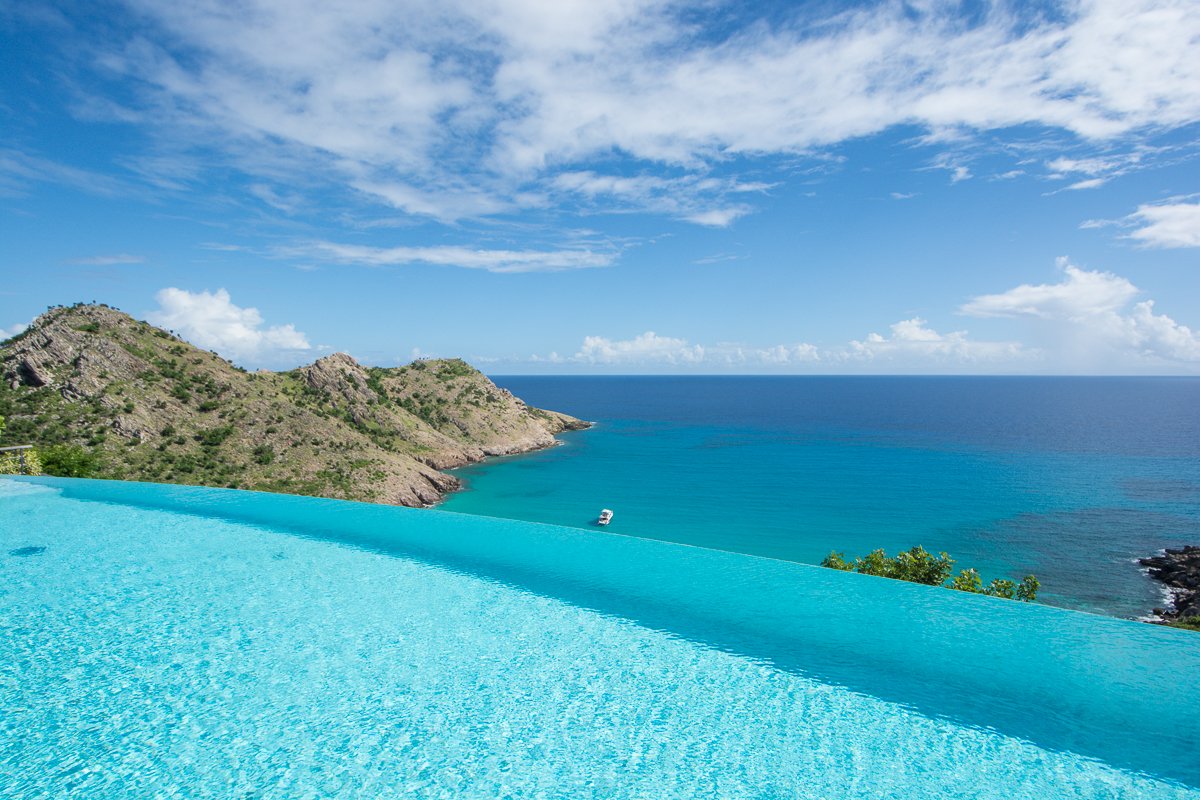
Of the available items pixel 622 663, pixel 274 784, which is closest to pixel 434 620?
pixel 622 663

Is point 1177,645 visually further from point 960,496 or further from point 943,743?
point 960,496

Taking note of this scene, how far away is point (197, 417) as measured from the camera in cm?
4078

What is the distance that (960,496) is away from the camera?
164ft

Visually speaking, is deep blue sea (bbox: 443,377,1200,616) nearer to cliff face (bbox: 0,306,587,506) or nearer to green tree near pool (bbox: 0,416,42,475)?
cliff face (bbox: 0,306,587,506)

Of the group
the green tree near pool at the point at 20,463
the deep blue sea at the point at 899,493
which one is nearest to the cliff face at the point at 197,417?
the deep blue sea at the point at 899,493

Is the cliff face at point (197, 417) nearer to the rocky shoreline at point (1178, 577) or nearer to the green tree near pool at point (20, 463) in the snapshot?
the green tree near pool at point (20, 463)

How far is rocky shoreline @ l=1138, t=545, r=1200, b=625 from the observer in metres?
25.3

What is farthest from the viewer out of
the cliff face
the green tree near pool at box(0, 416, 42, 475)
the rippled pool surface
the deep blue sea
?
the deep blue sea

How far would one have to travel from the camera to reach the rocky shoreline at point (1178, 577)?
82.9 ft

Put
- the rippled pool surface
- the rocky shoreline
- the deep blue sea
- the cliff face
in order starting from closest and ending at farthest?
1. the rippled pool surface
2. the rocky shoreline
3. the cliff face
4. the deep blue sea

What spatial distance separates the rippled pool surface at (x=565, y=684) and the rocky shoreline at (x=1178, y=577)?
20.6 meters

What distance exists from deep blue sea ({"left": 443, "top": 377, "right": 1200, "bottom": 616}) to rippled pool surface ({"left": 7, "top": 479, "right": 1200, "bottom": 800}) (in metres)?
23.3

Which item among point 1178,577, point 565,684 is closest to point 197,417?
point 565,684

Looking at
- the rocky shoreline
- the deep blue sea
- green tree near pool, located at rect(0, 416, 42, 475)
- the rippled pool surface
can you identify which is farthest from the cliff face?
the rocky shoreline
